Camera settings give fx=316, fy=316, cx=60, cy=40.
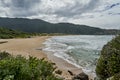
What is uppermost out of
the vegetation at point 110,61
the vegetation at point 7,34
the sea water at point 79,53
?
the vegetation at point 110,61

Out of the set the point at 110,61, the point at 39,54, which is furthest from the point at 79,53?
the point at 110,61

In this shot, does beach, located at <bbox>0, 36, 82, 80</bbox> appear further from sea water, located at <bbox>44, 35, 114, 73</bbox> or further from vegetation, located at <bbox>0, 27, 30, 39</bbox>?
vegetation, located at <bbox>0, 27, 30, 39</bbox>

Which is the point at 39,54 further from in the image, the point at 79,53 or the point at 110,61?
the point at 110,61

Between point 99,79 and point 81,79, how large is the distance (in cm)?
427

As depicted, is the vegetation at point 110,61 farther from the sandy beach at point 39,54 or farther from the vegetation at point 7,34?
the vegetation at point 7,34

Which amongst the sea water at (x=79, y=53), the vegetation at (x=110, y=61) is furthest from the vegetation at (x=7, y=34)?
the vegetation at (x=110, y=61)

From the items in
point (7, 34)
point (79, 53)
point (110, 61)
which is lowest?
point (7, 34)

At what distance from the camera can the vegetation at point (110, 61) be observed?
852 centimetres

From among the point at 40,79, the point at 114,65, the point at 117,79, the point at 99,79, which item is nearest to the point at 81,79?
the point at 99,79

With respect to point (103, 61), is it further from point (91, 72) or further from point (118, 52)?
→ point (91, 72)

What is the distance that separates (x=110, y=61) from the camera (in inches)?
343

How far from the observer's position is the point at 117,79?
662cm

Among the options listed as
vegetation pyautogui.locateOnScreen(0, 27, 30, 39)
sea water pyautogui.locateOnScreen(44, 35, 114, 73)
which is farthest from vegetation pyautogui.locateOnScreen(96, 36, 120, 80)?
vegetation pyautogui.locateOnScreen(0, 27, 30, 39)

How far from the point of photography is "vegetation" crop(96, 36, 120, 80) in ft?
27.9
